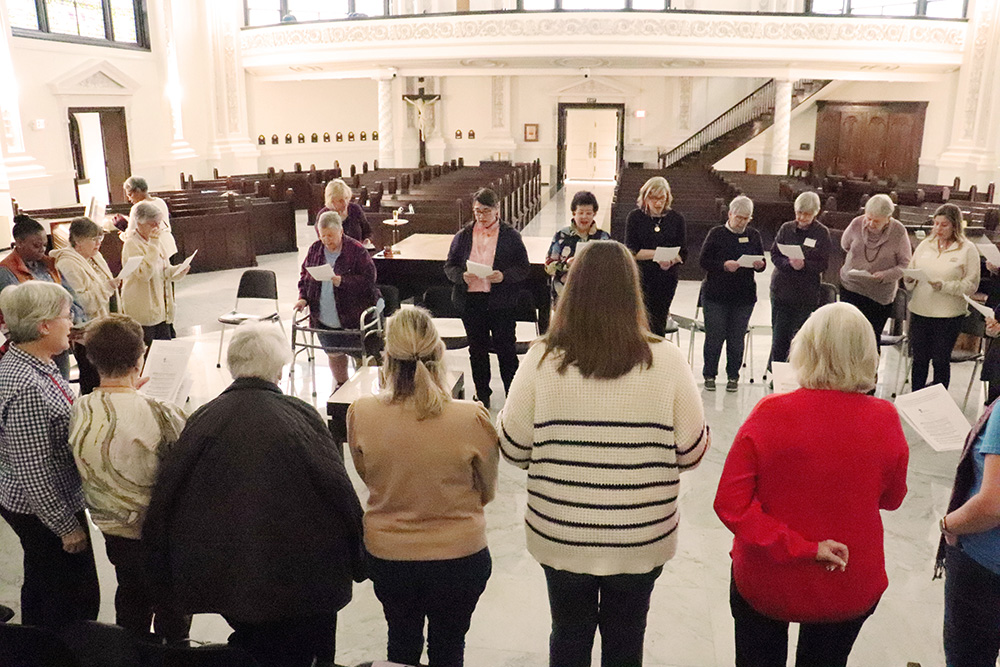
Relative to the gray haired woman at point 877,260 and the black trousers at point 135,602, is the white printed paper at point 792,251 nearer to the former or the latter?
the gray haired woman at point 877,260

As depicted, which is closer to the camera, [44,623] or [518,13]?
[44,623]

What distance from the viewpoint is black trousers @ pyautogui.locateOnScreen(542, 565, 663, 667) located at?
205 centimetres

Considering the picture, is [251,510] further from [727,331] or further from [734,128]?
[734,128]

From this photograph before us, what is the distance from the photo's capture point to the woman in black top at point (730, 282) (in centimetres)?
512

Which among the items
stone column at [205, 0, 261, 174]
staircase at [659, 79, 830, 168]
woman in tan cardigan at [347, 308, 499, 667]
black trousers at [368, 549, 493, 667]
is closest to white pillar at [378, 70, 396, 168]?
stone column at [205, 0, 261, 174]

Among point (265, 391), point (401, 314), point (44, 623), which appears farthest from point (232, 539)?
point (44, 623)

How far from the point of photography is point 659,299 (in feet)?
18.2

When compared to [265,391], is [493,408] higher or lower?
lower

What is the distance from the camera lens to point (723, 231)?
5.15 meters

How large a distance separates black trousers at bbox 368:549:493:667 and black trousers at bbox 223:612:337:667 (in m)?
0.20

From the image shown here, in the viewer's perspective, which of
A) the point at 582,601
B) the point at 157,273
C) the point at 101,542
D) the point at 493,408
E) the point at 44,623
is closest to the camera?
the point at 582,601

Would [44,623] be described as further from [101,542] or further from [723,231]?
[723,231]

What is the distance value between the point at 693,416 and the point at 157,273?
3.96m

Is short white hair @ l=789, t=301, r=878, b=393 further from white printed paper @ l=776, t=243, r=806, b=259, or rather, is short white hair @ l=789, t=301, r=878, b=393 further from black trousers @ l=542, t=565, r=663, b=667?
white printed paper @ l=776, t=243, r=806, b=259
